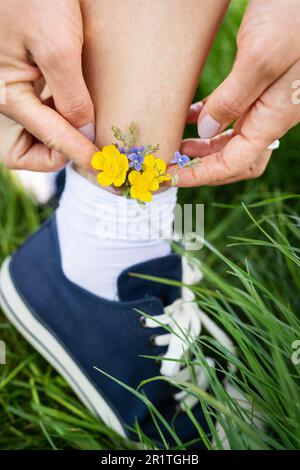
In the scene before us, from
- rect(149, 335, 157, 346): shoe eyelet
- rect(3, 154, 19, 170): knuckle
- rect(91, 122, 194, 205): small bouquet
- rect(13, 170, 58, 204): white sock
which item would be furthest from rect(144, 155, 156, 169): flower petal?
rect(13, 170, 58, 204): white sock

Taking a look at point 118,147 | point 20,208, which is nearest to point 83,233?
point 118,147

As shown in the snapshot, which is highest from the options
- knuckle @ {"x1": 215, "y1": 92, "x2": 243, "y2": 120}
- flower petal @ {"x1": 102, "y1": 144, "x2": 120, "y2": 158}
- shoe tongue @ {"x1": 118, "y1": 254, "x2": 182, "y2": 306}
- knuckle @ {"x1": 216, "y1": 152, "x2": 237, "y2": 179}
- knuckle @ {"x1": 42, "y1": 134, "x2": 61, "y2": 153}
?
knuckle @ {"x1": 215, "y1": 92, "x2": 243, "y2": 120}

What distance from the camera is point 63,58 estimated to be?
649 mm

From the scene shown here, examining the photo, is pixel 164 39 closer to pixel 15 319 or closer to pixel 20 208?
pixel 15 319

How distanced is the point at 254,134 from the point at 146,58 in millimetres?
180

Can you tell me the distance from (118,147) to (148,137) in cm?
5

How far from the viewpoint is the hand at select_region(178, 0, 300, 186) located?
2.07 ft

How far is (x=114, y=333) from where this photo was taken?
889 mm

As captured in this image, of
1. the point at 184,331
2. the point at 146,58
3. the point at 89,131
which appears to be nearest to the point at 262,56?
the point at 146,58

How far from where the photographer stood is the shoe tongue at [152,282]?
2.89ft

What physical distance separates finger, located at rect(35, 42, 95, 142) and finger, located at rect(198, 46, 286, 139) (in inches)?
6.5

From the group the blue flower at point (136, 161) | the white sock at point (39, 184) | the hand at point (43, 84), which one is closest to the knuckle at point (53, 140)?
the hand at point (43, 84)

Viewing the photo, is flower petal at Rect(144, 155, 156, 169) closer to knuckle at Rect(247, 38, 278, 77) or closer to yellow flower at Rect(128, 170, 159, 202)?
yellow flower at Rect(128, 170, 159, 202)
